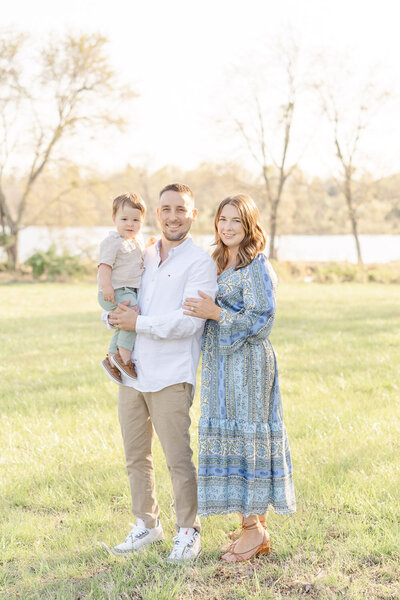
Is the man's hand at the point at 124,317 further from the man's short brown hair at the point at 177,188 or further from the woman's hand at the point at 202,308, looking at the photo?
the man's short brown hair at the point at 177,188

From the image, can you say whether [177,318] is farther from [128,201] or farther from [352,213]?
[352,213]

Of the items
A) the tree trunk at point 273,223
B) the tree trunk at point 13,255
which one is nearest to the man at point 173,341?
the tree trunk at point 13,255

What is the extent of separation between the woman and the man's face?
8.0 inches

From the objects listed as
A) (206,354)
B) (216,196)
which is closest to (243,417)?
(206,354)

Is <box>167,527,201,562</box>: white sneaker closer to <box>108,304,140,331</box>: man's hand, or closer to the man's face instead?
<box>108,304,140,331</box>: man's hand

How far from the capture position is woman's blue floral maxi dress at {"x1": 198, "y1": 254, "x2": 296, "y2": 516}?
129 inches

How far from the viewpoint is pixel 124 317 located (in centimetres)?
331

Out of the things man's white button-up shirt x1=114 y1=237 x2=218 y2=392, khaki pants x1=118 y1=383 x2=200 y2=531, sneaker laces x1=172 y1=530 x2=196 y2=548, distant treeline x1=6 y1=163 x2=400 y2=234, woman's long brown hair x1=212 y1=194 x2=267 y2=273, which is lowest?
sneaker laces x1=172 y1=530 x2=196 y2=548

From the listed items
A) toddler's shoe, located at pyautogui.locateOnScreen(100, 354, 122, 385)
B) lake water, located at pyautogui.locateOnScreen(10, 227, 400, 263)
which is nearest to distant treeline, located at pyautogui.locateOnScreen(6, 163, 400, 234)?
lake water, located at pyautogui.locateOnScreen(10, 227, 400, 263)

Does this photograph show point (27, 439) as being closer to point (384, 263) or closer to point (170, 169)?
point (384, 263)

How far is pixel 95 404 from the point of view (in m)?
6.57

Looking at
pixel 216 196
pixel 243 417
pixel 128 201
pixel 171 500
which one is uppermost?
pixel 216 196

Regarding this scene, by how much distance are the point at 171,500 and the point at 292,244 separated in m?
26.1

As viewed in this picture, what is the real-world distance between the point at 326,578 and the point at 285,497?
45cm
